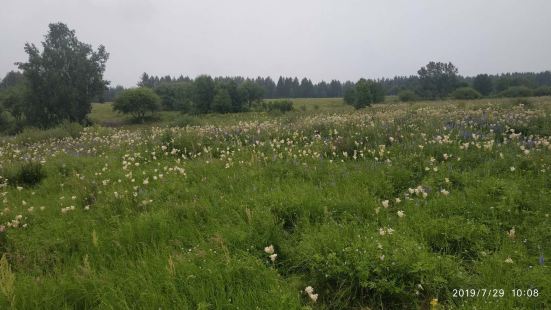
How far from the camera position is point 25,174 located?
7.16 m

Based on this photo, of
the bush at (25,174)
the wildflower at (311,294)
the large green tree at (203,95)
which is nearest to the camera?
the wildflower at (311,294)

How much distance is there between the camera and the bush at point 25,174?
23.0 feet

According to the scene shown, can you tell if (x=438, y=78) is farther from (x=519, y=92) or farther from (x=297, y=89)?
(x=297, y=89)

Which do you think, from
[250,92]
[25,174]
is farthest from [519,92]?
[25,174]

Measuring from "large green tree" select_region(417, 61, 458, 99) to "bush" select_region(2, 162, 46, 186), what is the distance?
357 feet

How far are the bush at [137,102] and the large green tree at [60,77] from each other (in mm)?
13487

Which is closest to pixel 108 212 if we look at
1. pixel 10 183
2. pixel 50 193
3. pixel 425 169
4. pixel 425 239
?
pixel 50 193

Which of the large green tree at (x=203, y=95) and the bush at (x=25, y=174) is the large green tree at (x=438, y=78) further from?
the bush at (x=25, y=174)

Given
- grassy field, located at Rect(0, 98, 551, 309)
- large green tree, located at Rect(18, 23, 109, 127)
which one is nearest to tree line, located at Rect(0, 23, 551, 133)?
large green tree, located at Rect(18, 23, 109, 127)

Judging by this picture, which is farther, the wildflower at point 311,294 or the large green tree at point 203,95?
the large green tree at point 203,95

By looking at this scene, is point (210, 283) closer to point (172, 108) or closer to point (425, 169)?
point (425, 169)

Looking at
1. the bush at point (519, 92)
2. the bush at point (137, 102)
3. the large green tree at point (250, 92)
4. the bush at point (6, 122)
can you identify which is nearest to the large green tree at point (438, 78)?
the bush at point (519, 92)

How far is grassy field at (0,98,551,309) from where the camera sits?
297 centimetres

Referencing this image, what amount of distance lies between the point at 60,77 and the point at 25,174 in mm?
50251
